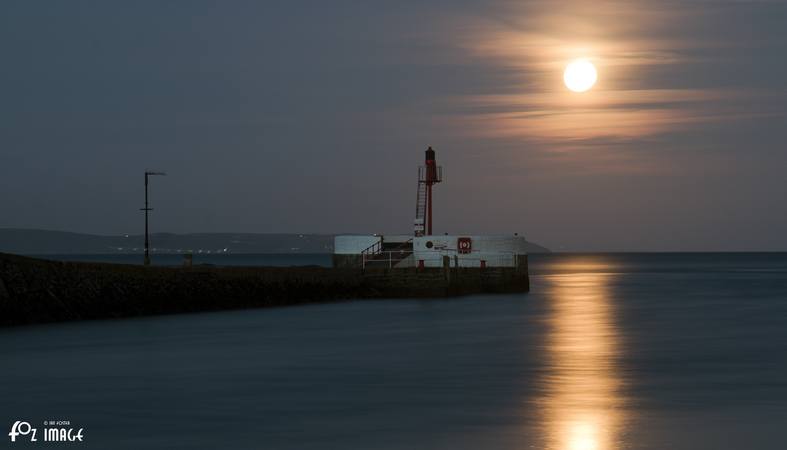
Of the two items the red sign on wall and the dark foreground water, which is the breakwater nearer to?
the red sign on wall

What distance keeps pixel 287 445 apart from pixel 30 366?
13892 millimetres

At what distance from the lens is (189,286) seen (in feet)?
170

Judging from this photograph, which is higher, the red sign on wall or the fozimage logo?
the red sign on wall

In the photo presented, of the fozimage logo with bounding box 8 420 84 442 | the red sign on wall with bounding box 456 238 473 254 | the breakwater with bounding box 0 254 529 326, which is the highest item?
the red sign on wall with bounding box 456 238 473 254

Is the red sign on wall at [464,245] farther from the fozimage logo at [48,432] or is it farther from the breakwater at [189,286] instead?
the fozimage logo at [48,432]

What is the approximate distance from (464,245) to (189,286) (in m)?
20.3

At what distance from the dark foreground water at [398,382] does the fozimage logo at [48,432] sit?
0.73 ft

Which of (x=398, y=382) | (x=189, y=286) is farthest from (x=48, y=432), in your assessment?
(x=189, y=286)

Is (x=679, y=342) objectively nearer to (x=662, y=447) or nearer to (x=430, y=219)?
(x=662, y=447)

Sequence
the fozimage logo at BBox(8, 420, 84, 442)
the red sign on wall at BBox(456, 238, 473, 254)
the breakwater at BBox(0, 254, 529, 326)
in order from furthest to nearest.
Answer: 1. the red sign on wall at BBox(456, 238, 473, 254)
2. the breakwater at BBox(0, 254, 529, 326)
3. the fozimage logo at BBox(8, 420, 84, 442)

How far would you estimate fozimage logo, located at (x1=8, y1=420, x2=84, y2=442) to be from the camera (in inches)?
741

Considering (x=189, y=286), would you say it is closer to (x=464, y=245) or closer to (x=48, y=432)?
(x=464, y=245)

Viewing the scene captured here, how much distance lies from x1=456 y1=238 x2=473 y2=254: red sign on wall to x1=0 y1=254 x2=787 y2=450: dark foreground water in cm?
1647

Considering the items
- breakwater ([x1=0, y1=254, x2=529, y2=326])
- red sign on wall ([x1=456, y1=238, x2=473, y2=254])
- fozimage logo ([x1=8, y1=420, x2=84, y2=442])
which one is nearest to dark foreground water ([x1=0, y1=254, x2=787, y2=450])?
fozimage logo ([x1=8, y1=420, x2=84, y2=442])
